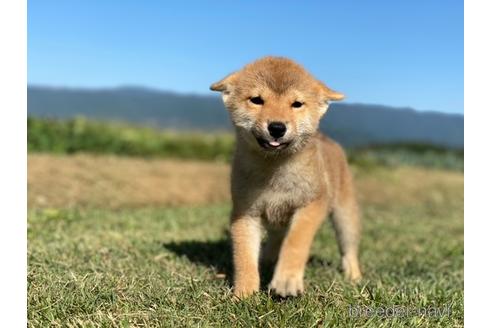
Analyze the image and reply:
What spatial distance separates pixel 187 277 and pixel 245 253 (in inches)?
19.4

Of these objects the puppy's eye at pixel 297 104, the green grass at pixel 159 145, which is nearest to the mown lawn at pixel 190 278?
the puppy's eye at pixel 297 104

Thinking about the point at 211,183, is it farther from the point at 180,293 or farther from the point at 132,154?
the point at 180,293

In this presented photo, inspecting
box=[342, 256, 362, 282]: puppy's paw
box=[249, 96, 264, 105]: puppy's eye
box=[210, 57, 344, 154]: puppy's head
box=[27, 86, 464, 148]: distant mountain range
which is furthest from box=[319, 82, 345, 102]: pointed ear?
box=[27, 86, 464, 148]: distant mountain range

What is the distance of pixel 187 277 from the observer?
437cm

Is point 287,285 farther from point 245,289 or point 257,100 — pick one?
point 257,100

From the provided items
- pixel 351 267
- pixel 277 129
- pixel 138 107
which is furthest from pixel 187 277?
pixel 138 107

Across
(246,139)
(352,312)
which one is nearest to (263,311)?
(352,312)

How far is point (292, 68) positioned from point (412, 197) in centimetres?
963

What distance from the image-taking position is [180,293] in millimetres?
3912

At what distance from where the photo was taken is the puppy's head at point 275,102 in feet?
12.7

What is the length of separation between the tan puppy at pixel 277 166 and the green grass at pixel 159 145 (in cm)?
817
